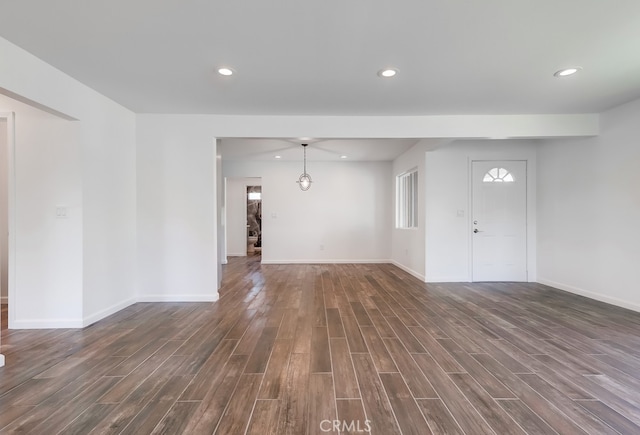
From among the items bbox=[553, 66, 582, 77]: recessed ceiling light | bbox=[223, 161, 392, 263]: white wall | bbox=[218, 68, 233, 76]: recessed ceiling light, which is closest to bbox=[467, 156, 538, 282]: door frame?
bbox=[553, 66, 582, 77]: recessed ceiling light

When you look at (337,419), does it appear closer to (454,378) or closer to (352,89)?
(454,378)

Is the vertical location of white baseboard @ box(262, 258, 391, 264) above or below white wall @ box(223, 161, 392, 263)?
below

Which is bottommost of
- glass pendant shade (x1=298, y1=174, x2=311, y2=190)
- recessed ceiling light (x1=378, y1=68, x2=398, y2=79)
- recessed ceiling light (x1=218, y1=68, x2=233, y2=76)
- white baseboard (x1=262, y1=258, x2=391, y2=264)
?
white baseboard (x1=262, y1=258, x2=391, y2=264)

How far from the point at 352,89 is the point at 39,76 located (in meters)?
2.81

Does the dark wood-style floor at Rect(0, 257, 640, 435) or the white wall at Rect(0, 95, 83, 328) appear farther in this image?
the white wall at Rect(0, 95, 83, 328)

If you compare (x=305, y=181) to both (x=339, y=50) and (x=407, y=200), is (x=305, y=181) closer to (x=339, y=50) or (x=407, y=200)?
(x=407, y=200)

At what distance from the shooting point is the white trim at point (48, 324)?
9.06ft

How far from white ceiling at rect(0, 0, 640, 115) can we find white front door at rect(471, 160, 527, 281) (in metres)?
1.59

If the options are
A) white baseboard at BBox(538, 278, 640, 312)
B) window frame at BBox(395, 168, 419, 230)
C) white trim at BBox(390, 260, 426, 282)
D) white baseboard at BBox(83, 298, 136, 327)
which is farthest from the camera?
window frame at BBox(395, 168, 419, 230)

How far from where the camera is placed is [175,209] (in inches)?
145

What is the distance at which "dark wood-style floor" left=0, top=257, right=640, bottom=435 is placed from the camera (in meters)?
1.50

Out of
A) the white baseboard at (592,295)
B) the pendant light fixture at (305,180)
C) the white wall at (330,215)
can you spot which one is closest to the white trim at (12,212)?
the pendant light fixture at (305,180)

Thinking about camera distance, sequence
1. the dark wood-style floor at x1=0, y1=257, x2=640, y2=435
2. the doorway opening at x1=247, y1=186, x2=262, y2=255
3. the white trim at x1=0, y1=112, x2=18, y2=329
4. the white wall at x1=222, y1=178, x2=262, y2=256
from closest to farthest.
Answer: the dark wood-style floor at x1=0, y1=257, x2=640, y2=435 < the white trim at x1=0, y1=112, x2=18, y2=329 < the white wall at x1=222, y1=178, x2=262, y2=256 < the doorway opening at x1=247, y1=186, x2=262, y2=255

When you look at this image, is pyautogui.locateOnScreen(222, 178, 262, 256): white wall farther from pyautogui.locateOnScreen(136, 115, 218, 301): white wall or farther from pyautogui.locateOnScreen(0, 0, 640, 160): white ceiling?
pyautogui.locateOnScreen(0, 0, 640, 160): white ceiling
